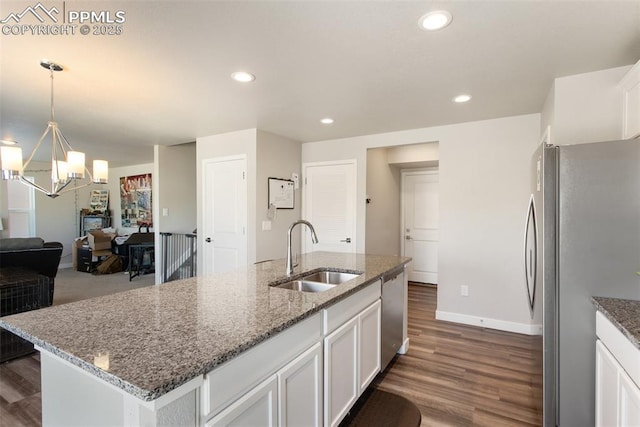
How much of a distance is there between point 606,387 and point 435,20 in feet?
6.53

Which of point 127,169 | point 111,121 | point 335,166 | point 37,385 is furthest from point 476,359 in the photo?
point 127,169

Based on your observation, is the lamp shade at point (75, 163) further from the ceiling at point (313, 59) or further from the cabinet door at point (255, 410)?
the cabinet door at point (255, 410)

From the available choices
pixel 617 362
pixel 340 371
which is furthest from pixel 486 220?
pixel 340 371

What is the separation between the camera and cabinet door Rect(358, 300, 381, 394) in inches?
81.4

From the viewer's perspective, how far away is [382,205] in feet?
16.7

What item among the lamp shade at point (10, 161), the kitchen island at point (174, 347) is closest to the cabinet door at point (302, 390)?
the kitchen island at point (174, 347)

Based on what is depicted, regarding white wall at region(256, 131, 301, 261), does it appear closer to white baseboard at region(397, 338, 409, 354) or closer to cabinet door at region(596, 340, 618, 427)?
white baseboard at region(397, 338, 409, 354)

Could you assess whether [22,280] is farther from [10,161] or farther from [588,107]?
[588,107]

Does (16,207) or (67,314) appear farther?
(16,207)

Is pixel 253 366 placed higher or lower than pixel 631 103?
lower

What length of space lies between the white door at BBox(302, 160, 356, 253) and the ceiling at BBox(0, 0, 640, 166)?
1.09 meters

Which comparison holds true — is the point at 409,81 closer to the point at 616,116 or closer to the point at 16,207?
the point at 616,116

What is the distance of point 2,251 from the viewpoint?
3443 mm

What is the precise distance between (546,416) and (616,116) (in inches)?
82.3
